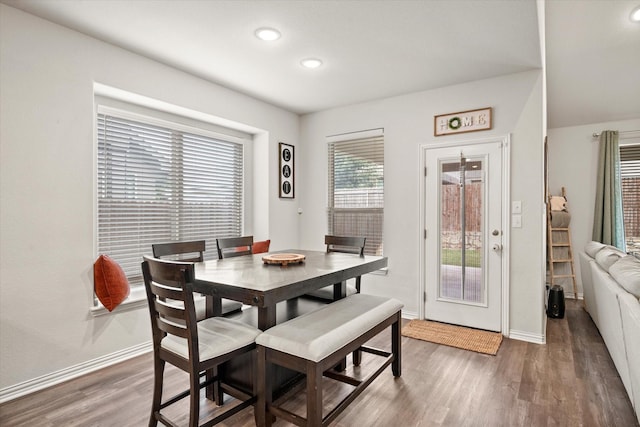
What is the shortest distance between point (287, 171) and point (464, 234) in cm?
232

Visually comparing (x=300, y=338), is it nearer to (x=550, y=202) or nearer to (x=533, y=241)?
(x=533, y=241)

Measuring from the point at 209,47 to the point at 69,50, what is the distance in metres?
0.99

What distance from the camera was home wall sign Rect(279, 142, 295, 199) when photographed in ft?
15.0

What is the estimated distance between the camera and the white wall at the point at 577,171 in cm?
513

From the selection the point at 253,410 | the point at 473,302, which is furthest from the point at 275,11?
the point at 473,302

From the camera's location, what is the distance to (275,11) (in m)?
2.33

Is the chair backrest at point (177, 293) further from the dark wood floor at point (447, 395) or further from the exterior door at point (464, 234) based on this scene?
the exterior door at point (464, 234)

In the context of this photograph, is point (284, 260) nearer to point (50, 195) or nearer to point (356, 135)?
point (50, 195)

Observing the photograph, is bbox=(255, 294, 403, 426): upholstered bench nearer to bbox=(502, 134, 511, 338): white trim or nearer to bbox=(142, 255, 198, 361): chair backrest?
bbox=(142, 255, 198, 361): chair backrest

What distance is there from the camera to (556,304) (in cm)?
407

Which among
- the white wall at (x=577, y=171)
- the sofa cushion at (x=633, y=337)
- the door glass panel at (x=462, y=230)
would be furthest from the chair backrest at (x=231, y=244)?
the white wall at (x=577, y=171)

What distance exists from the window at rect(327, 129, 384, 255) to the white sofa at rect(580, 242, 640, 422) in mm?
2152

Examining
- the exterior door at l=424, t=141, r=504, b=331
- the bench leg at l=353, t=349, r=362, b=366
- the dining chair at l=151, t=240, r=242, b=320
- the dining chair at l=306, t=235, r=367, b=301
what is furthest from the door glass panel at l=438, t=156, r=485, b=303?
the dining chair at l=151, t=240, r=242, b=320

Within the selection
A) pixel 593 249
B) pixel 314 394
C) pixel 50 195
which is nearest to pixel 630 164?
pixel 593 249
